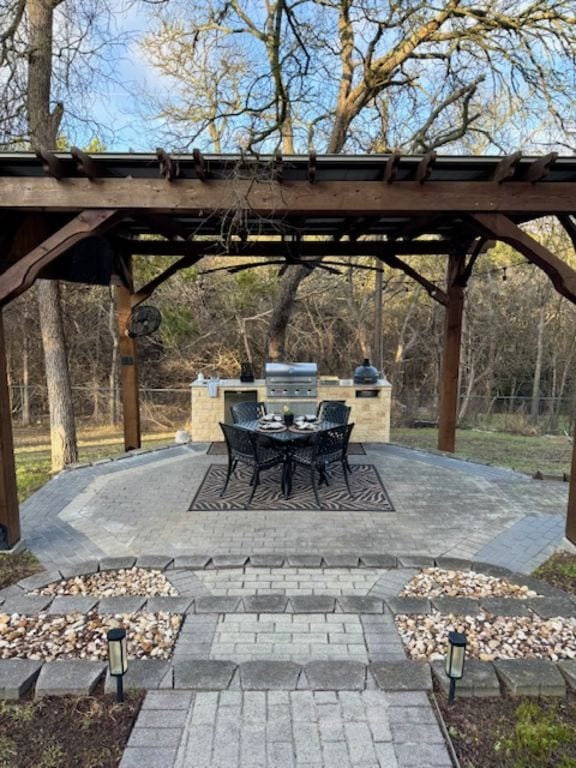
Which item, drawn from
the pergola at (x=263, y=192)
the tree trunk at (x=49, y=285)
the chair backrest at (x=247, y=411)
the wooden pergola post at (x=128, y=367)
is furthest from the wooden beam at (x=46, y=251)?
the tree trunk at (x=49, y=285)

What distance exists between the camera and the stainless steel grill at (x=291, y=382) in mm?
6695

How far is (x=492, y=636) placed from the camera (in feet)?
8.61

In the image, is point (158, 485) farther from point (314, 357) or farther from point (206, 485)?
point (314, 357)

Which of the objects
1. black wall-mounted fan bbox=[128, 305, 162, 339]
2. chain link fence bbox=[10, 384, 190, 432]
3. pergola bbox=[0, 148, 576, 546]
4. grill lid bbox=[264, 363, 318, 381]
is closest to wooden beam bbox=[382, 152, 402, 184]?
pergola bbox=[0, 148, 576, 546]

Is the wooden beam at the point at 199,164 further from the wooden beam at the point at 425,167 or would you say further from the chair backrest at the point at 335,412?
the chair backrest at the point at 335,412

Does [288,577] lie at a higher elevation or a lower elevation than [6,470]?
lower

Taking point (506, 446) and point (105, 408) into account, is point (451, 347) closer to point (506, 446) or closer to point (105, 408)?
point (506, 446)

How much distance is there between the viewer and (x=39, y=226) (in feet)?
13.7

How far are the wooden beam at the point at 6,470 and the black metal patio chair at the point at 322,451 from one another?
244 centimetres

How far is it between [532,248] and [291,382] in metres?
3.90

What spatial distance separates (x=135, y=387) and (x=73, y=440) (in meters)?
1.88

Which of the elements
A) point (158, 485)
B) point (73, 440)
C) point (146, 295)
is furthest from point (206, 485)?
point (73, 440)

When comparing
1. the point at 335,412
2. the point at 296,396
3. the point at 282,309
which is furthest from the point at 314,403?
the point at 282,309

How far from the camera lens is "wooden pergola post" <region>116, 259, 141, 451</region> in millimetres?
6434
